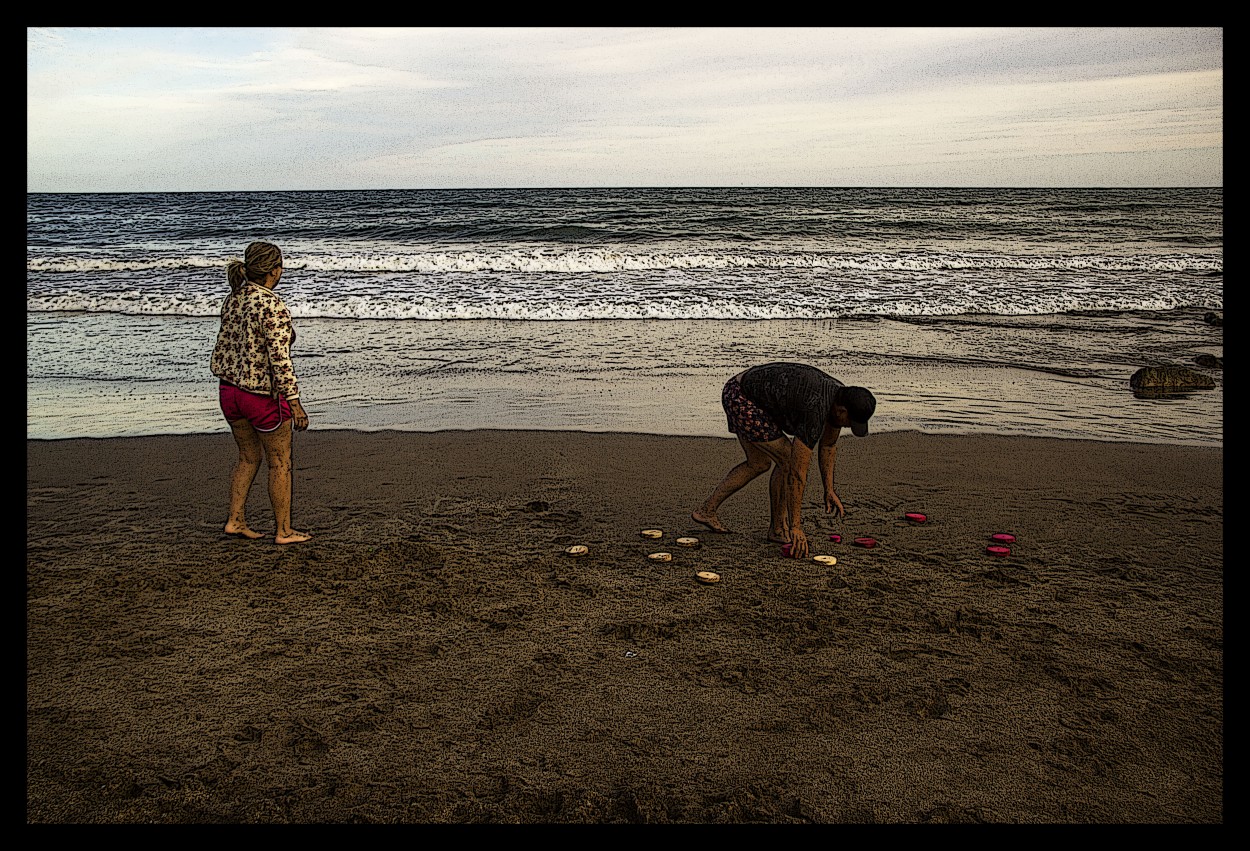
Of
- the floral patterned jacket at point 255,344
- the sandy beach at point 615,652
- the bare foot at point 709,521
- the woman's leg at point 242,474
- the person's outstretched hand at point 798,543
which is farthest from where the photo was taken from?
the bare foot at point 709,521

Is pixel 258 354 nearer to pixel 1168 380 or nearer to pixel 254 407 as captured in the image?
pixel 254 407

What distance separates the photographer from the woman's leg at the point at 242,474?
5.29m

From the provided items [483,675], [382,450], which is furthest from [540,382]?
[483,675]

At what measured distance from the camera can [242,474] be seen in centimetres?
541

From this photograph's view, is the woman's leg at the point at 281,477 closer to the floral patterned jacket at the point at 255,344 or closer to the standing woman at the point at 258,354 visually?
the standing woman at the point at 258,354

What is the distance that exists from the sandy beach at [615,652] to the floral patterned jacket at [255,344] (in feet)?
3.00

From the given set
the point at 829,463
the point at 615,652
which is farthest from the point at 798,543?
the point at 615,652

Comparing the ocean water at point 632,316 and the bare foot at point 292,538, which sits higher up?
the ocean water at point 632,316

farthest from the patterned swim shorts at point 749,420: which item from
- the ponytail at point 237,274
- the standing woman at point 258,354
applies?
the ponytail at point 237,274

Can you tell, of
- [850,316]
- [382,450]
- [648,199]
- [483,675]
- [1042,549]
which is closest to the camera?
[483,675]

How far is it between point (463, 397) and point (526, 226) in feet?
65.0

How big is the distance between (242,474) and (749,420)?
275 cm
